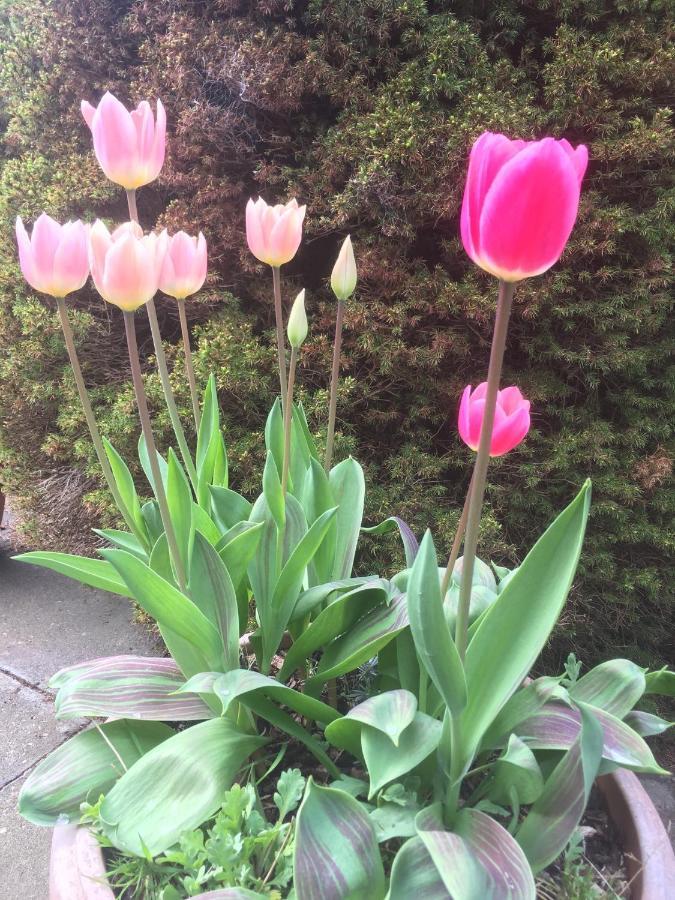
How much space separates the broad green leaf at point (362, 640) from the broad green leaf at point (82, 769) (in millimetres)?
264

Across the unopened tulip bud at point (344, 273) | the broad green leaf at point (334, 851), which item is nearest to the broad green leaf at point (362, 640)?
the broad green leaf at point (334, 851)

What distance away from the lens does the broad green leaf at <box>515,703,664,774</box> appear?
70cm

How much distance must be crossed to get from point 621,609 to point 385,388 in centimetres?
91

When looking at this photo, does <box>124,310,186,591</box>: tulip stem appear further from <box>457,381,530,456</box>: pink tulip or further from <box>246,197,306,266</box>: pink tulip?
<box>457,381,530,456</box>: pink tulip

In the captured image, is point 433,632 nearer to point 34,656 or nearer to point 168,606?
point 168,606

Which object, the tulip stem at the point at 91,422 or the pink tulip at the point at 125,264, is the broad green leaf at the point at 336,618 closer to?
the tulip stem at the point at 91,422

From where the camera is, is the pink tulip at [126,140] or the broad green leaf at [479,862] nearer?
the broad green leaf at [479,862]

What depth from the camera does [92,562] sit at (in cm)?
98

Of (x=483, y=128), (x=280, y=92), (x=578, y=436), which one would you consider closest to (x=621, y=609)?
(x=578, y=436)

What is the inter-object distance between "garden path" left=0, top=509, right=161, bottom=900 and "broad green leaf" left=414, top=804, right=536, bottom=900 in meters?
1.12

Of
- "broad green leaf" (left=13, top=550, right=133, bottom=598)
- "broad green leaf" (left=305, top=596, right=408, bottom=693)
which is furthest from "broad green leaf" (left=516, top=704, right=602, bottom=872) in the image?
"broad green leaf" (left=13, top=550, right=133, bottom=598)

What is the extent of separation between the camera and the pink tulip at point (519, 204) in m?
0.50

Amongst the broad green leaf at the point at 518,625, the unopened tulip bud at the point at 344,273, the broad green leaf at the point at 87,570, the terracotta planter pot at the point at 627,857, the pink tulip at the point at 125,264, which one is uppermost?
the pink tulip at the point at 125,264

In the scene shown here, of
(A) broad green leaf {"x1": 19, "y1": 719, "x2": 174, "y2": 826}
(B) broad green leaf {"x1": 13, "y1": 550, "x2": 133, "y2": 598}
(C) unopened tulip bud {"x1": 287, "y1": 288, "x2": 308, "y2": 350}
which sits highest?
(C) unopened tulip bud {"x1": 287, "y1": 288, "x2": 308, "y2": 350}
